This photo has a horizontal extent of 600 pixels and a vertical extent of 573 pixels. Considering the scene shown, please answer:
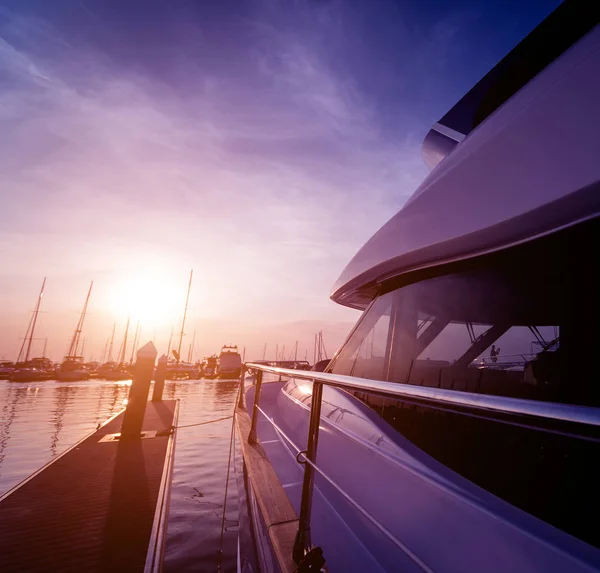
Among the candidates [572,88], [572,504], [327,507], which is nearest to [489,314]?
[572,504]

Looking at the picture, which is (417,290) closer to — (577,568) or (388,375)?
(388,375)

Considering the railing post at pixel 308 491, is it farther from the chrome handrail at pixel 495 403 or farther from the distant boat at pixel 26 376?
the distant boat at pixel 26 376

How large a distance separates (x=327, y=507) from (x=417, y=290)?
158cm

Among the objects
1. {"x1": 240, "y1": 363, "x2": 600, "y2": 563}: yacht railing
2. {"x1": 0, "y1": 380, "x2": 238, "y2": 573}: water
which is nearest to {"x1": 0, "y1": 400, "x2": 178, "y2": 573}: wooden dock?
{"x1": 0, "y1": 380, "x2": 238, "y2": 573}: water

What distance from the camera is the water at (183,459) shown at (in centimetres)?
426

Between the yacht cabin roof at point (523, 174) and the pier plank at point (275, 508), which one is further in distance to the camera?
the pier plank at point (275, 508)

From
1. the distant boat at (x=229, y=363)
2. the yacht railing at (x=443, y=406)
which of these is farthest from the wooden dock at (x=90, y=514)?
the distant boat at (x=229, y=363)

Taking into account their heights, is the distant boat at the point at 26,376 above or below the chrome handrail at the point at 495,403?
below

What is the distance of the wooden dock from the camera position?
3.62 metres

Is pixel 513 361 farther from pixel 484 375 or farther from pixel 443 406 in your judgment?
pixel 443 406

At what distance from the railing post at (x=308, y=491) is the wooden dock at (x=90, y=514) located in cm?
305

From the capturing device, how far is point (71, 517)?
14.8ft

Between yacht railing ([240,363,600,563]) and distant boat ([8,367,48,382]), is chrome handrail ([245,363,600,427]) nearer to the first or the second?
yacht railing ([240,363,600,563])

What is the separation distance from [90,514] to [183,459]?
10.6 feet
